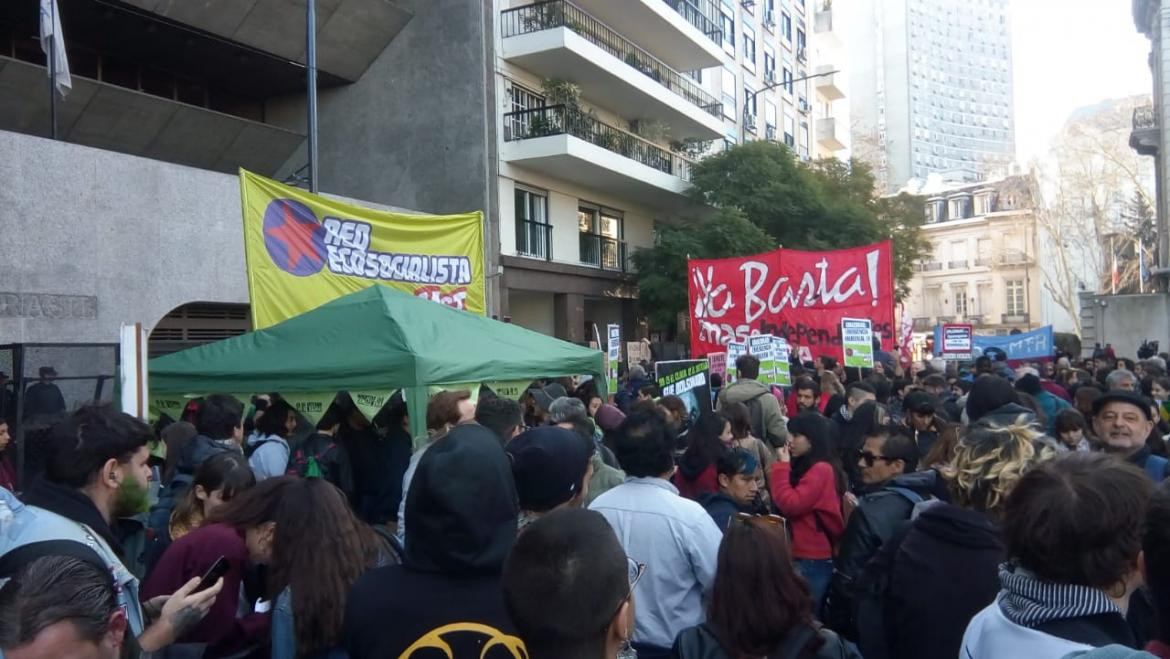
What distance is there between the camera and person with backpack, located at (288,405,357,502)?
6586 millimetres

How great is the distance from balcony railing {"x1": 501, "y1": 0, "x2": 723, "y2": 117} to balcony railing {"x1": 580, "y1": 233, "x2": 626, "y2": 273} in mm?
4679

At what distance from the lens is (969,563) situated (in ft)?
9.98

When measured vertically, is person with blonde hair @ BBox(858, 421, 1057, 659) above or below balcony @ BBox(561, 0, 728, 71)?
below

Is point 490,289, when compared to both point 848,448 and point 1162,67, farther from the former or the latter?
point 1162,67

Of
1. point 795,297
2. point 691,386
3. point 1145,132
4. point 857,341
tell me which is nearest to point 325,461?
point 691,386

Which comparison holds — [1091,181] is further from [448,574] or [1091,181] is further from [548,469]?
[448,574]

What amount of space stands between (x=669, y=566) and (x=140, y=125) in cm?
1589

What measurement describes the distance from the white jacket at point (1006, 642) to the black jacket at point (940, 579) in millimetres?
721

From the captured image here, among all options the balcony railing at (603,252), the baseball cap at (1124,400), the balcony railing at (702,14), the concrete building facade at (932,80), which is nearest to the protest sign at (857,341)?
the baseball cap at (1124,400)

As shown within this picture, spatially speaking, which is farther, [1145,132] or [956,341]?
[1145,132]

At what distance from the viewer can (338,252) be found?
8.87 m

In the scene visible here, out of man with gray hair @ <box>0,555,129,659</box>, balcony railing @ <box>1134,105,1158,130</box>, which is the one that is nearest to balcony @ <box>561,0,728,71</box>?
balcony railing @ <box>1134,105,1158,130</box>

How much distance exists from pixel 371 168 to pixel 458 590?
19854mm

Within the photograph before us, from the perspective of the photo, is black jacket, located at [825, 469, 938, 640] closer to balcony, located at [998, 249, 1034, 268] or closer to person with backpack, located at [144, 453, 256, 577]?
person with backpack, located at [144, 453, 256, 577]
